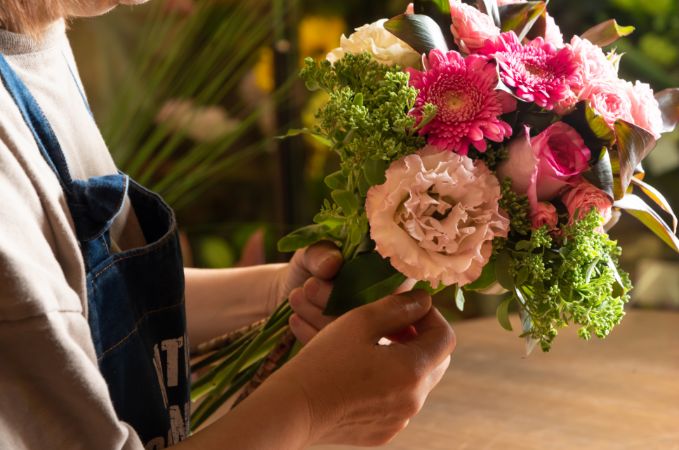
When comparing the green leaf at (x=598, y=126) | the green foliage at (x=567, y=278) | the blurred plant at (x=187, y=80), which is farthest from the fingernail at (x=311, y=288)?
the blurred plant at (x=187, y=80)

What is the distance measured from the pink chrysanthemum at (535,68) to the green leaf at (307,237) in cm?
29

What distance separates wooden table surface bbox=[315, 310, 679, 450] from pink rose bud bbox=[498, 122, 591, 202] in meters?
0.38

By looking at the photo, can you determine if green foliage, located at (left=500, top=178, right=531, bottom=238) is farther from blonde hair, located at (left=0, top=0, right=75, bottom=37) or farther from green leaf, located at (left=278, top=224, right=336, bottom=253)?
blonde hair, located at (left=0, top=0, right=75, bottom=37)

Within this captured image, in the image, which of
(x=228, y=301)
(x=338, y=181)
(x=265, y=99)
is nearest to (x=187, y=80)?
(x=265, y=99)

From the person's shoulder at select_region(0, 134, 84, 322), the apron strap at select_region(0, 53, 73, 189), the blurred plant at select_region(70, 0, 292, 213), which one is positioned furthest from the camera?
the blurred plant at select_region(70, 0, 292, 213)

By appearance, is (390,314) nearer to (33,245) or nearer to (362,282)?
(362,282)

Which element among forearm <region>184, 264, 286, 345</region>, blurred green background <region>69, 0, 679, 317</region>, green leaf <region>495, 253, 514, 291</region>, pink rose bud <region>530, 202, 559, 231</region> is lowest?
blurred green background <region>69, 0, 679, 317</region>

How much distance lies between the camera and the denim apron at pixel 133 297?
0.73 m

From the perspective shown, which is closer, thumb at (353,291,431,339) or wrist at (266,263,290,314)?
thumb at (353,291,431,339)

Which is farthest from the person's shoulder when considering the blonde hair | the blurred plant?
the blurred plant

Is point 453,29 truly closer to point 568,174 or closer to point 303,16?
point 568,174

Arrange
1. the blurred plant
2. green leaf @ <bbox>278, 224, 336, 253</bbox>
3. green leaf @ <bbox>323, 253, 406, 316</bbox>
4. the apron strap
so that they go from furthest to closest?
the blurred plant
green leaf @ <bbox>278, 224, 336, 253</bbox>
green leaf @ <bbox>323, 253, 406, 316</bbox>
the apron strap

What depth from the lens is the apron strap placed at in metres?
0.71

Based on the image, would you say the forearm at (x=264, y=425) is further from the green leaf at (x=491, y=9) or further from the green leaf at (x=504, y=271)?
the green leaf at (x=491, y=9)
